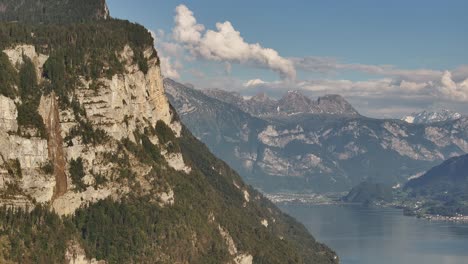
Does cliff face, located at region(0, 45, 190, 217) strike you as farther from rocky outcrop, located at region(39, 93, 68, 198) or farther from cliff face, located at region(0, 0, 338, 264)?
cliff face, located at region(0, 0, 338, 264)

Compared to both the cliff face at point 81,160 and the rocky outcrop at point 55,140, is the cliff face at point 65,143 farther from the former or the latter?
the cliff face at point 81,160

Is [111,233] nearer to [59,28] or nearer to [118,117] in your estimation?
[118,117]

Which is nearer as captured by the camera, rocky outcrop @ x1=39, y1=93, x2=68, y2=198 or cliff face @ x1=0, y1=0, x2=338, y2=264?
cliff face @ x1=0, y1=0, x2=338, y2=264

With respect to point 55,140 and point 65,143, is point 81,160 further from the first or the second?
point 55,140

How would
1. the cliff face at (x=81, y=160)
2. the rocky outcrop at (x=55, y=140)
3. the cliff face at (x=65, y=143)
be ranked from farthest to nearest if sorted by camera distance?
the rocky outcrop at (x=55, y=140)
the cliff face at (x=65, y=143)
the cliff face at (x=81, y=160)

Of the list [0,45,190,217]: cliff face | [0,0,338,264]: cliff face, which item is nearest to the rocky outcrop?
[0,45,190,217]: cliff face

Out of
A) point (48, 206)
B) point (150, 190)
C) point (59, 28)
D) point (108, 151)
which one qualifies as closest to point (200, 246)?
point (150, 190)

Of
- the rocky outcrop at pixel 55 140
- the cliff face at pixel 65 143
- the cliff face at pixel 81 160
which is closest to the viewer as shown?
the cliff face at pixel 81 160

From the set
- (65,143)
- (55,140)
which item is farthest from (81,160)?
(55,140)

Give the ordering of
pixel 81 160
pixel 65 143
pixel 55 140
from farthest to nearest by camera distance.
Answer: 1. pixel 81 160
2. pixel 65 143
3. pixel 55 140

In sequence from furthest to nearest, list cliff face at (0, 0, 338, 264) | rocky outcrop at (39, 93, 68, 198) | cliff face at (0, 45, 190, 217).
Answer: rocky outcrop at (39, 93, 68, 198) → cliff face at (0, 45, 190, 217) → cliff face at (0, 0, 338, 264)

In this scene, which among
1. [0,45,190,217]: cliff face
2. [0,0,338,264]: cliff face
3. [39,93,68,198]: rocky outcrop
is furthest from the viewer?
[39,93,68,198]: rocky outcrop

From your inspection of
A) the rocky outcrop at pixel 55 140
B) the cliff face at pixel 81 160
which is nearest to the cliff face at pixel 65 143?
the rocky outcrop at pixel 55 140
